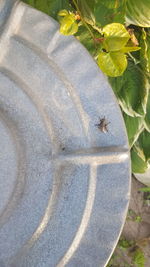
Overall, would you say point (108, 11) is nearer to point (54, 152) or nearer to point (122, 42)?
point (122, 42)

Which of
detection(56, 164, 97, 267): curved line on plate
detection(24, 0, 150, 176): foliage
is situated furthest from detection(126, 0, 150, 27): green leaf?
detection(56, 164, 97, 267): curved line on plate

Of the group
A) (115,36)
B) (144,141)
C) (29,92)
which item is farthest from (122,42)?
(144,141)

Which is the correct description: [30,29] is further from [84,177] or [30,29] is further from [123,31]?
[84,177]

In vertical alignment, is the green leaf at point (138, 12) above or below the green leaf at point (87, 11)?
below

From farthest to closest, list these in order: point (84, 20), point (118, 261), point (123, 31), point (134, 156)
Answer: point (118, 261), point (134, 156), point (84, 20), point (123, 31)

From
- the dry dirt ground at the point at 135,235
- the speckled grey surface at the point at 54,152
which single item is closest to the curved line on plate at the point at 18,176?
the speckled grey surface at the point at 54,152

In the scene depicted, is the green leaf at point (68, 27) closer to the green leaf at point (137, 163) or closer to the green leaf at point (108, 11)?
the green leaf at point (108, 11)

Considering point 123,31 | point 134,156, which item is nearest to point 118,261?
point 134,156

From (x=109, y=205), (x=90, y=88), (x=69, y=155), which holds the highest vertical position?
(x=90, y=88)
